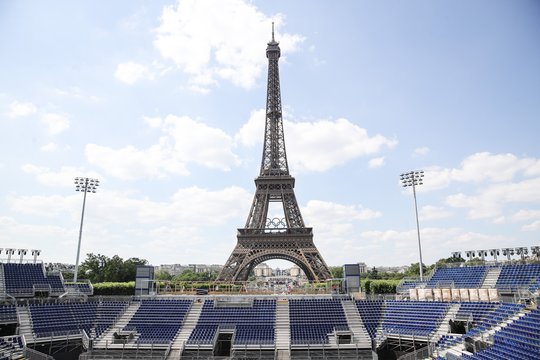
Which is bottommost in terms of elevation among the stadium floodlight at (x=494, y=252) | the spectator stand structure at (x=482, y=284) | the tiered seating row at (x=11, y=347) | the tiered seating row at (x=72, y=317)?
the tiered seating row at (x=11, y=347)

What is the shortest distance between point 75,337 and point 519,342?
3348cm

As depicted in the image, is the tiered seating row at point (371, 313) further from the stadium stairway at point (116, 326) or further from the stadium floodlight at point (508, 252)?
the stadium stairway at point (116, 326)

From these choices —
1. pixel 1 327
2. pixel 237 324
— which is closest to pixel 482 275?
pixel 237 324

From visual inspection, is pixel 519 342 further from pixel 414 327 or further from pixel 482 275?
pixel 482 275

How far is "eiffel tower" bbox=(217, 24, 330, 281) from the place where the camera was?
54.8m

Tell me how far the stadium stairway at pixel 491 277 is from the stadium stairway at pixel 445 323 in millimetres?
5471

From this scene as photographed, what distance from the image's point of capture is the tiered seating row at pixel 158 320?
31172mm

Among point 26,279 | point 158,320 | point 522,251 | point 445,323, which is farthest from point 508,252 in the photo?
point 26,279

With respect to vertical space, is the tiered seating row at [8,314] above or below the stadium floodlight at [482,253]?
below

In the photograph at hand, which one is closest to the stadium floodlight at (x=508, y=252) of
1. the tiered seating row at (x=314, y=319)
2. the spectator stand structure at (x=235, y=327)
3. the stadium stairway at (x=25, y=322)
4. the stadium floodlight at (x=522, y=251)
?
the stadium floodlight at (x=522, y=251)

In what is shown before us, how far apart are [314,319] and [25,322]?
25.8m

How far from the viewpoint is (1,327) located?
99.8ft

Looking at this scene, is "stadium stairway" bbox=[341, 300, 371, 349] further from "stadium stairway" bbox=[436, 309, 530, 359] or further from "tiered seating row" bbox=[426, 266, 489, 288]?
"tiered seating row" bbox=[426, 266, 489, 288]

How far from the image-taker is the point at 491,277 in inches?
1337
